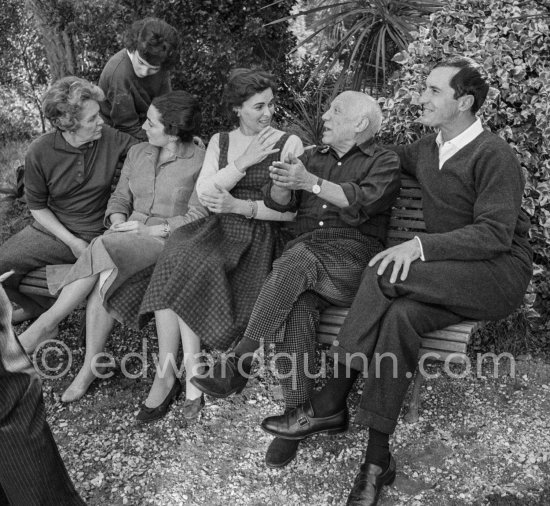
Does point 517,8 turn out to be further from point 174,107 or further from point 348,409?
point 348,409

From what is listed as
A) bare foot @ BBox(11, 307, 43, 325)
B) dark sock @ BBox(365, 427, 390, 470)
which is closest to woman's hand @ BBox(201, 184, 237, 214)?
dark sock @ BBox(365, 427, 390, 470)

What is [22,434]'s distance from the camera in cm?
231

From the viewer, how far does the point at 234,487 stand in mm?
3084

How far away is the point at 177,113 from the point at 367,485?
7.04 feet

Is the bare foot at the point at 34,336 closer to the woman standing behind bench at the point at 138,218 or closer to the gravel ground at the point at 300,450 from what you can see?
the woman standing behind bench at the point at 138,218

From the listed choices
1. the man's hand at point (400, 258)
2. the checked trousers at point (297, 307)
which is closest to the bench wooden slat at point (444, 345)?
the man's hand at point (400, 258)

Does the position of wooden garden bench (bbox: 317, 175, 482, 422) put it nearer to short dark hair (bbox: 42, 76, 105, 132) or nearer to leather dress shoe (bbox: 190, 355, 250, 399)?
leather dress shoe (bbox: 190, 355, 250, 399)

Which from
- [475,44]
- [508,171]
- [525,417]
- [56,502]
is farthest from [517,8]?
[56,502]

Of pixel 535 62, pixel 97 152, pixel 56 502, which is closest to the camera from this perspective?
pixel 56 502

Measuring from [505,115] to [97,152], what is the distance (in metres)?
2.31

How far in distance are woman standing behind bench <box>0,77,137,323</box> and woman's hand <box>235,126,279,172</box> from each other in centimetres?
91

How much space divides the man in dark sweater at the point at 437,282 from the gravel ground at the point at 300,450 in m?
0.19

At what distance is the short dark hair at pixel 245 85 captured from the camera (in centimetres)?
360

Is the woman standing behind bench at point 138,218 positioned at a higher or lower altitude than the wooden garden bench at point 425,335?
higher
